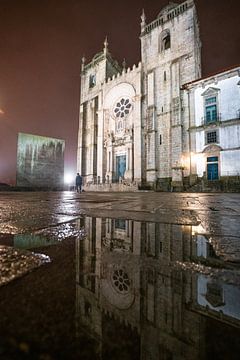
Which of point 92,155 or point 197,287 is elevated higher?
point 92,155

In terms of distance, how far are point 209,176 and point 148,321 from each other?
18680 mm

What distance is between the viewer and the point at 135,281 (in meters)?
0.66

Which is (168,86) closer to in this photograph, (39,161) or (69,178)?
(39,161)

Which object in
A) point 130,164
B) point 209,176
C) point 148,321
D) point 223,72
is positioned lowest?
point 148,321

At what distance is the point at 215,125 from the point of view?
17.3 meters

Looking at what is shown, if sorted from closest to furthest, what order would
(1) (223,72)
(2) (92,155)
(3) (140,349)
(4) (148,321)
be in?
(3) (140,349), (4) (148,321), (1) (223,72), (2) (92,155)

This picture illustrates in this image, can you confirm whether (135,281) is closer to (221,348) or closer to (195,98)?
(221,348)

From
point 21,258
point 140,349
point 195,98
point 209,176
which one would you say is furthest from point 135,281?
point 195,98

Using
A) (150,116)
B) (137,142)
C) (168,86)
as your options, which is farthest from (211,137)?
(137,142)

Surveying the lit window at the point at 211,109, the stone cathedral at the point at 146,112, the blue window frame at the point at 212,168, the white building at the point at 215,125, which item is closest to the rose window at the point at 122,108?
the stone cathedral at the point at 146,112

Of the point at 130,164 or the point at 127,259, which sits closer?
the point at 127,259

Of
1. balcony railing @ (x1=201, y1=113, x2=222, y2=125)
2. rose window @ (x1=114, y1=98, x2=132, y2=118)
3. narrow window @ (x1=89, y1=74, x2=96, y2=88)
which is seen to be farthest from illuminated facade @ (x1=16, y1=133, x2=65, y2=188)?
balcony railing @ (x1=201, y1=113, x2=222, y2=125)

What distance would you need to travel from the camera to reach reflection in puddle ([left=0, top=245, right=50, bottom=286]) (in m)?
0.64

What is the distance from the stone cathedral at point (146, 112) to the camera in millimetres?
19078
